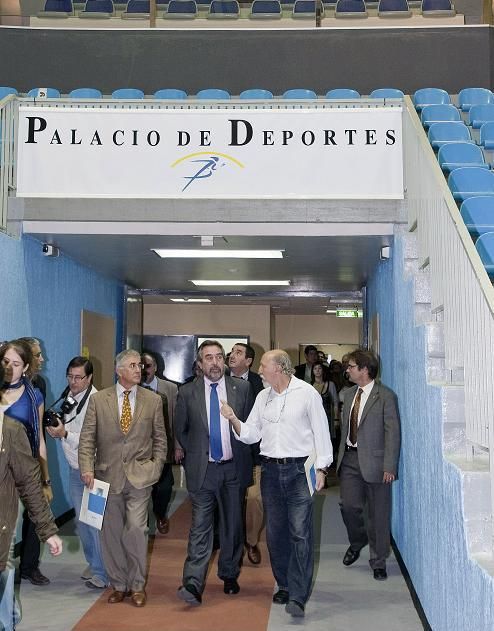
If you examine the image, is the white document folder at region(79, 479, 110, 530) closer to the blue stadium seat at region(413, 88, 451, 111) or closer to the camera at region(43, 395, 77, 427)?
the camera at region(43, 395, 77, 427)

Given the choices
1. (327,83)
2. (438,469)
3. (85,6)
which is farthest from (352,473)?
(85,6)

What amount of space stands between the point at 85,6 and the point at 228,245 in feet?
24.0

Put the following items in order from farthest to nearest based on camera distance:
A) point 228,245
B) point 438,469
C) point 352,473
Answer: point 228,245
point 352,473
point 438,469

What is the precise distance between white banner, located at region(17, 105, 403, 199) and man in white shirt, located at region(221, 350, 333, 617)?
2214 millimetres

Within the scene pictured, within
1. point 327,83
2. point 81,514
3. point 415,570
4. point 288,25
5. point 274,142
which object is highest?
point 288,25

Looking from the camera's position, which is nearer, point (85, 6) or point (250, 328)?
point (85, 6)

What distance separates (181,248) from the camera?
7691 mm

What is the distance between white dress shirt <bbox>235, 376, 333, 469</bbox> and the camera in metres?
4.90

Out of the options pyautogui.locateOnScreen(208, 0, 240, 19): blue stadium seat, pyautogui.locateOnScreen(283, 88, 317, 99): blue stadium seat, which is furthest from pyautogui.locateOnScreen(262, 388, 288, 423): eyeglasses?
pyautogui.locateOnScreen(208, 0, 240, 19): blue stadium seat

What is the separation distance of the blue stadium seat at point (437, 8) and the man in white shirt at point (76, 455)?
31.2ft

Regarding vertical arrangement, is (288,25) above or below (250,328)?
above

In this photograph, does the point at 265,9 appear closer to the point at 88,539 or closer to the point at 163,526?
the point at 163,526

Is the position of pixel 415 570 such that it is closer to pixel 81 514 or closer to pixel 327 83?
pixel 81 514

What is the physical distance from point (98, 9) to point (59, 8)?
0.65 m
